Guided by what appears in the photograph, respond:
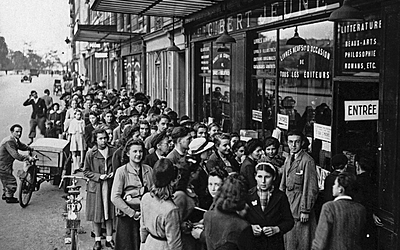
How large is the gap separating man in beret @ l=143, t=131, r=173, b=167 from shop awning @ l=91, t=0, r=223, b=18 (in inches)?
214

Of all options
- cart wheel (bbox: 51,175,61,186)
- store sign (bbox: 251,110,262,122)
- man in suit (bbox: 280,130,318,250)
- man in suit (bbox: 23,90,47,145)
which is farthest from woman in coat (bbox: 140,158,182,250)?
man in suit (bbox: 23,90,47,145)

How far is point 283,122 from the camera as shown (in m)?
10.5

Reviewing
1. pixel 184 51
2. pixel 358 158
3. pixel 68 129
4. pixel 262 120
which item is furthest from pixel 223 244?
pixel 184 51

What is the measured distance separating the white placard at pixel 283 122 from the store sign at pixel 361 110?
91.7 inches

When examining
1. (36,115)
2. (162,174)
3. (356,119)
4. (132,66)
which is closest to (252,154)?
(356,119)

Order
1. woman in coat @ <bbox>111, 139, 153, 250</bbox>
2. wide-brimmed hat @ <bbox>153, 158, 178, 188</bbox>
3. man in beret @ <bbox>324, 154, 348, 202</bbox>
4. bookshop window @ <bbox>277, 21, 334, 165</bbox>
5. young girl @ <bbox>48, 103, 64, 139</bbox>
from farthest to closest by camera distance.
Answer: young girl @ <bbox>48, 103, 64, 139</bbox> < bookshop window @ <bbox>277, 21, 334, 165</bbox> < woman in coat @ <bbox>111, 139, 153, 250</bbox> < man in beret @ <bbox>324, 154, 348, 202</bbox> < wide-brimmed hat @ <bbox>153, 158, 178, 188</bbox>

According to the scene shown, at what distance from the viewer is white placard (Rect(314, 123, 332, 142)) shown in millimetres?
8570

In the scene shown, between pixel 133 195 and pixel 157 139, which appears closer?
pixel 133 195

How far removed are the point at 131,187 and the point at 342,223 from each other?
2.77 meters

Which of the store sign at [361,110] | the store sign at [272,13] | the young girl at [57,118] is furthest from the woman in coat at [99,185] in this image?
the young girl at [57,118]

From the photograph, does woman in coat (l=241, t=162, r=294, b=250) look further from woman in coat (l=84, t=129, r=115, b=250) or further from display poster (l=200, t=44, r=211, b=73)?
display poster (l=200, t=44, r=211, b=73)

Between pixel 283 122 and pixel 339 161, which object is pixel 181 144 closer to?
pixel 339 161

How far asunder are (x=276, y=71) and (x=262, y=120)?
50.3 inches

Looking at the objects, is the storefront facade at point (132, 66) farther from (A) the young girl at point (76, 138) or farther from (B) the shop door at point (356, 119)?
(B) the shop door at point (356, 119)
